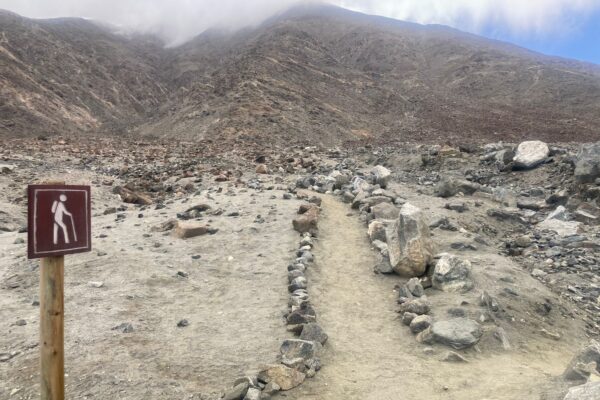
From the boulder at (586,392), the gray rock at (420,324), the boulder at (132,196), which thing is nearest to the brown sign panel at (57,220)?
the boulder at (586,392)

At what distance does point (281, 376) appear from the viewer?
481 cm

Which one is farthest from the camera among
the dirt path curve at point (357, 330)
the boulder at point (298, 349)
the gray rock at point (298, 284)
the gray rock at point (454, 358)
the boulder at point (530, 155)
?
the boulder at point (530, 155)

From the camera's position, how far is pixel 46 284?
3426 mm

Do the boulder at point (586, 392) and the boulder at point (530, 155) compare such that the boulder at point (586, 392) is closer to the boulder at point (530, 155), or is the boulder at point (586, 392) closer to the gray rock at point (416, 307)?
the gray rock at point (416, 307)

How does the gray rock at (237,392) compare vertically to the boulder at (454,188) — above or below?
below

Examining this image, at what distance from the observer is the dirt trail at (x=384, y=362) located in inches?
189

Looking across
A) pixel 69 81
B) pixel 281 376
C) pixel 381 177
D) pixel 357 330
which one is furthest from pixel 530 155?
pixel 69 81

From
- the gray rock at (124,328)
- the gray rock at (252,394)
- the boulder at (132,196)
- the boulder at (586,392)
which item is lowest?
the boulder at (132,196)

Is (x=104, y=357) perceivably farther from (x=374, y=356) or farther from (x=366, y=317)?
(x=366, y=317)

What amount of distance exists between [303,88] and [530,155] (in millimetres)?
26007

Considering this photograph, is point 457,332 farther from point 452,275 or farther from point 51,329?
point 51,329

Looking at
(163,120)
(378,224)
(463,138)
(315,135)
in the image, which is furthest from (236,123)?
(378,224)

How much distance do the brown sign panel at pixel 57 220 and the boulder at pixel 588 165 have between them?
14.5 metres

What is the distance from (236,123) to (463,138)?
15.9 m
